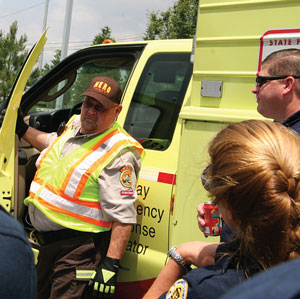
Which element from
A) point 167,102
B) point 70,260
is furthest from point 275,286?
point 167,102

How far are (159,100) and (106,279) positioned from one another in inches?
48.2

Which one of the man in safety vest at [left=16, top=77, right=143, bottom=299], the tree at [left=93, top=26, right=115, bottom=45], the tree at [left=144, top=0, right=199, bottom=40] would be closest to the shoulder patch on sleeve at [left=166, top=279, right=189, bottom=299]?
the man in safety vest at [left=16, top=77, right=143, bottom=299]

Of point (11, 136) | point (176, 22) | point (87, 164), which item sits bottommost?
point (87, 164)

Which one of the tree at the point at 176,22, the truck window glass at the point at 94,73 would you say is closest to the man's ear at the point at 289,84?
the truck window glass at the point at 94,73

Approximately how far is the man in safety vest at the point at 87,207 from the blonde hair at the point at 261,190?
1.28 m

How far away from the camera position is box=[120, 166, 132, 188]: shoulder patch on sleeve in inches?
91.8

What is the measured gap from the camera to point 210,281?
107 cm

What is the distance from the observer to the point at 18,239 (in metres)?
0.75

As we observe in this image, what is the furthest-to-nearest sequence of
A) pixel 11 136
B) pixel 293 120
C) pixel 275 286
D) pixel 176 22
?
pixel 176 22 < pixel 11 136 < pixel 293 120 < pixel 275 286

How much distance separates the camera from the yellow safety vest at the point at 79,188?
2361 mm

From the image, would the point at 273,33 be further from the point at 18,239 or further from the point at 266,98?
the point at 18,239

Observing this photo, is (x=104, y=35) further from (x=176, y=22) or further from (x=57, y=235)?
(x=57, y=235)

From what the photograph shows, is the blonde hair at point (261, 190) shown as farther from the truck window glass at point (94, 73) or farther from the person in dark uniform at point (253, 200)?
the truck window glass at point (94, 73)

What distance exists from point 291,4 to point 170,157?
1.13 metres
